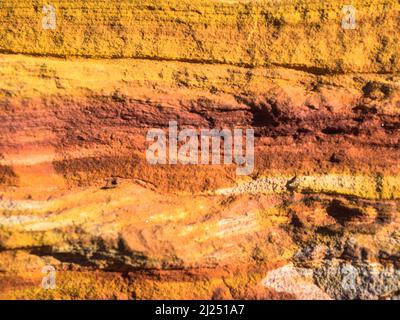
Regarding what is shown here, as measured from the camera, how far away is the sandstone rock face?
1943mm

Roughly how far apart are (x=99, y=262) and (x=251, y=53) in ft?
3.67

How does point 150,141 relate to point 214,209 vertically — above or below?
above

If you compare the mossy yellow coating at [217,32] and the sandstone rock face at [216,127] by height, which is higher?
the mossy yellow coating at [217,32]

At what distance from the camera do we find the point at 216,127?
2.03 meters

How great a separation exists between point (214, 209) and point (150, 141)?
1.35 ft

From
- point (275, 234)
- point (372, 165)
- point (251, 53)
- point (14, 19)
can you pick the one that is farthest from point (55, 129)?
point (372, 165)

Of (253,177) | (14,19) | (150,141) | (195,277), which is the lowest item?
(195,277)

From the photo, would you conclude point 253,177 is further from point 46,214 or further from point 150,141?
point 46,214

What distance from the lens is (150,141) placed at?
202 cm

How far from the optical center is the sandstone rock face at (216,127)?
6.38 feet

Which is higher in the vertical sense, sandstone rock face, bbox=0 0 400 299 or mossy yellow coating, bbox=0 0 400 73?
mossy yellow coating, bbox=0 0 400 73

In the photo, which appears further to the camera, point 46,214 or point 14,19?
point 14,19

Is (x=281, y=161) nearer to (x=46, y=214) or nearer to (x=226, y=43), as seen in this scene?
(x=226, y=43)

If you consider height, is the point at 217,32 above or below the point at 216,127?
above
